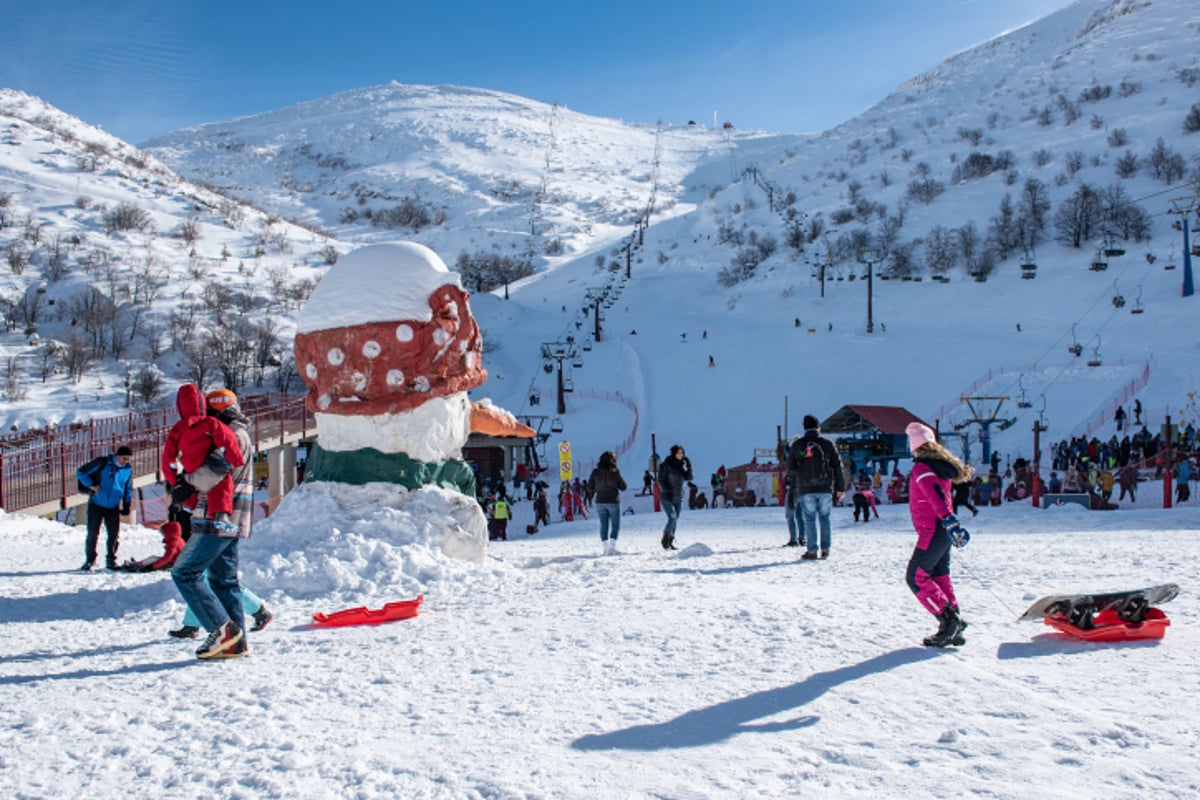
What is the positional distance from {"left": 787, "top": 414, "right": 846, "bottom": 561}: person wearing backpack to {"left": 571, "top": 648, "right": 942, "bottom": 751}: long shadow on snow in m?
4.28

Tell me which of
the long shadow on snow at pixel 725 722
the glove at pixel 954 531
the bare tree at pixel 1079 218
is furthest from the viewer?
the bare tree at pixel 1079 218

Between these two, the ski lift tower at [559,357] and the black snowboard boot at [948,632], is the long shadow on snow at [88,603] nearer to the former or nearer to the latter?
the black snowboard boot at [948,632]

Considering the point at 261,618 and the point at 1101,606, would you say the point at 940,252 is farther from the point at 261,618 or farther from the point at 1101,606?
the point at 261,618

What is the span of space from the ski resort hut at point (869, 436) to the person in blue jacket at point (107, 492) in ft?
59.1

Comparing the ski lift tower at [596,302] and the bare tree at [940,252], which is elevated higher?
the bare tree at [940,252]

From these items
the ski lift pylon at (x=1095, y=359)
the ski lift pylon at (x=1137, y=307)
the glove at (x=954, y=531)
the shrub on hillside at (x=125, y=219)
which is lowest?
the glove at (x=954, y=531)

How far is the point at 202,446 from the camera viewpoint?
445 centimetres

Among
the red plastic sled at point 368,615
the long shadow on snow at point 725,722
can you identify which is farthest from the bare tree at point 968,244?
the long shadow on snow at point 725,722

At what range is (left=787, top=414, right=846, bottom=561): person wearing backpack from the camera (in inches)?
332

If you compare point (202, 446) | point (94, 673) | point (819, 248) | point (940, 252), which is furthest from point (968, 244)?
point (94, 673)

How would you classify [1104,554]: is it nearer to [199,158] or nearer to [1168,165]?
[1168,165]

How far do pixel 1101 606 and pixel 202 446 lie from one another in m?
4.97

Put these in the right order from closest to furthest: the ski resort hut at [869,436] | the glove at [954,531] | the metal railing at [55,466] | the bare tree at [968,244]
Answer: the glove at [954,531], the metal railing at [55,466], the ski resort hut at [869,436], the bare tree at [968,244]

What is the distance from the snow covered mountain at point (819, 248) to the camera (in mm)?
31094
